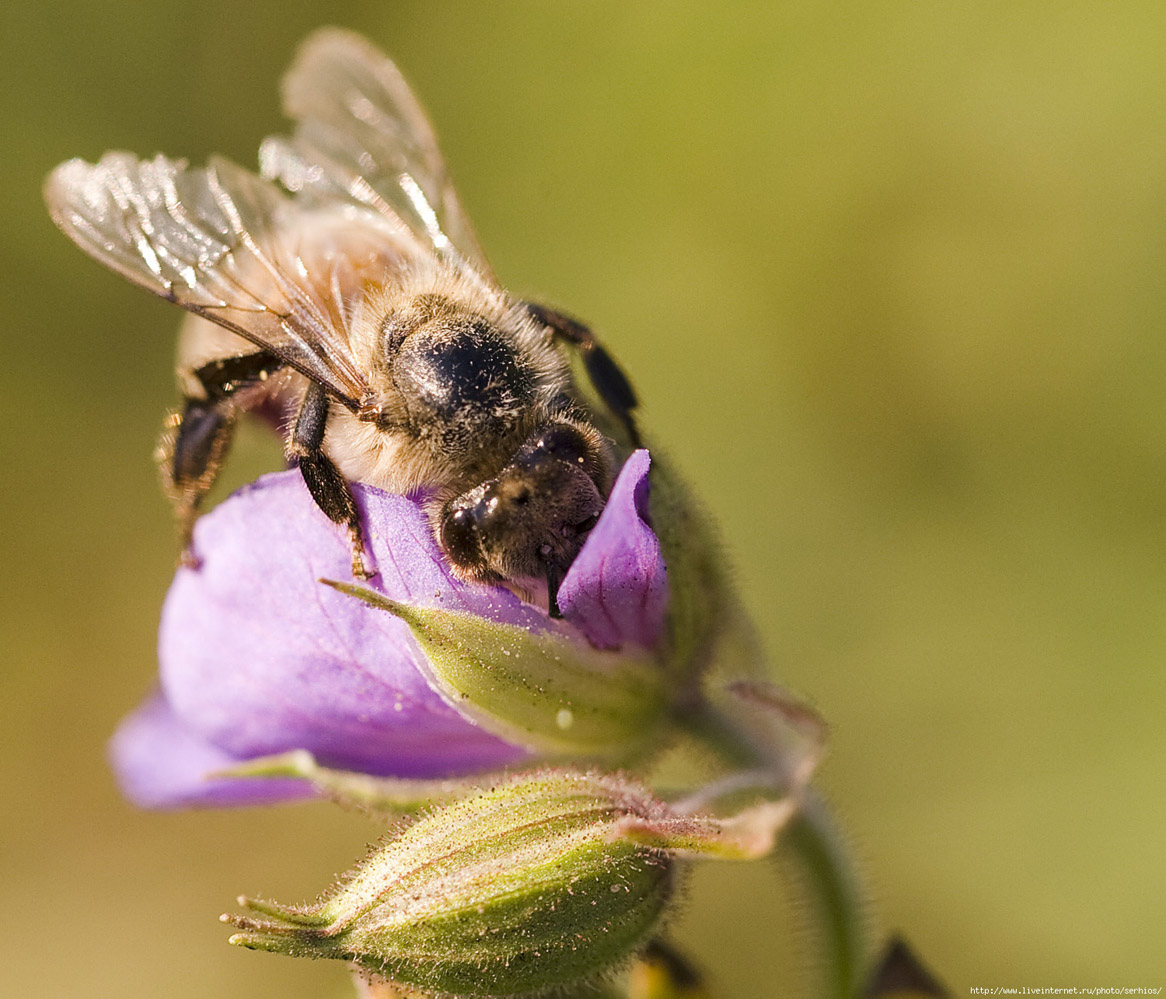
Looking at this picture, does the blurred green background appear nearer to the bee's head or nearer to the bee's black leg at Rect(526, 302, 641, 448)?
the bee's black leg at Rect(526, 302, 641, 448)

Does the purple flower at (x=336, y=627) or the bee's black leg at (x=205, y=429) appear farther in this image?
the bee's black leg at (x=205, y=429)

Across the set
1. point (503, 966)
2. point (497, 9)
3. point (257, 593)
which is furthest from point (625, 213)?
point (503, 966)

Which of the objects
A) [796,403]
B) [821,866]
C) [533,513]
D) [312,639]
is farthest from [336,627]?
[796,403]

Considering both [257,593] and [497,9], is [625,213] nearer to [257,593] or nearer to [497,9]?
[497,9]

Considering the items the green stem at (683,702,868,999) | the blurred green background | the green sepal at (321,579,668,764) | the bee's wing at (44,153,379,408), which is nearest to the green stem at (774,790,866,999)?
the green stem at (683,702,868,999)

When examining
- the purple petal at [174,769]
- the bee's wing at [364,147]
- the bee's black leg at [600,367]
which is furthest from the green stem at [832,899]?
the bee's wing at [364,147]

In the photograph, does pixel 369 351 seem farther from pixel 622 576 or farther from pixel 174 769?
pixel 174 769

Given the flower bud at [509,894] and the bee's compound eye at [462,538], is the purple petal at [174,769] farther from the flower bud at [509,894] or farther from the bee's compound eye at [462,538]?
the bee's compound eye at [462,538]
